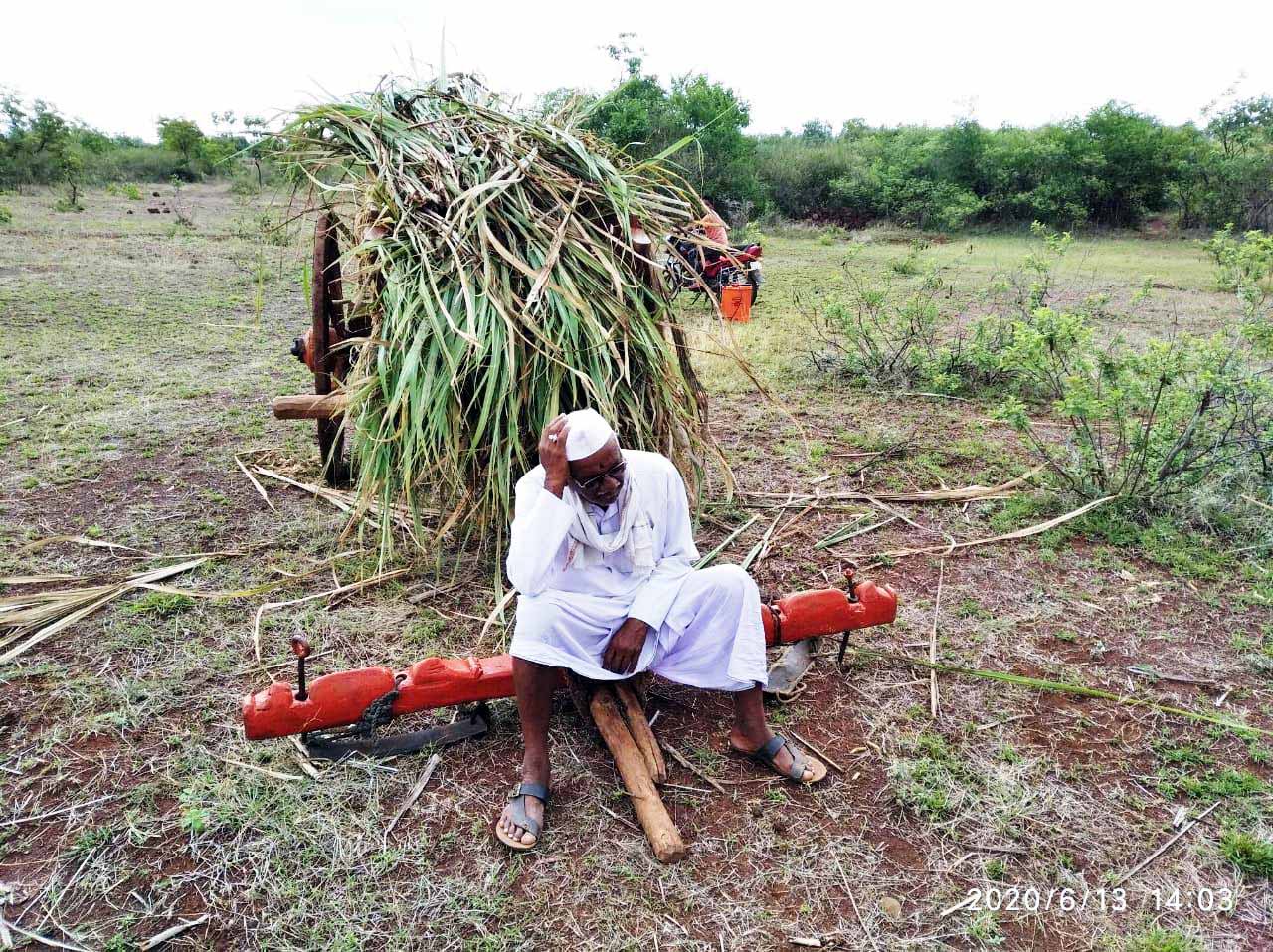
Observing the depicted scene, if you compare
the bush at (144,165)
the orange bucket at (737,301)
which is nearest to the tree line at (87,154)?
the bush at (144,165)

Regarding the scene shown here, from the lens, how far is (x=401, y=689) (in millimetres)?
2293

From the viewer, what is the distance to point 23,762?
2.32 metres

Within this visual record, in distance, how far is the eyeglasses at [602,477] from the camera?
7.32 ft

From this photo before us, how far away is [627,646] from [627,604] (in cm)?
14

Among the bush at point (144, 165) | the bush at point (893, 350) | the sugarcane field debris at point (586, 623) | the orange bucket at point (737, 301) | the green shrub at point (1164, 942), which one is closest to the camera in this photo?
the green shrub at point (1164, 942)

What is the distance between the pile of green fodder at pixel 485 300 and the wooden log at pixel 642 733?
3.01 ft

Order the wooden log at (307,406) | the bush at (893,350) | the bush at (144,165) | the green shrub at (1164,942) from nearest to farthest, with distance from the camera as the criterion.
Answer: the green shrub at (1164,942) < the wooden log at (307,406) < the bush at (893,350) < the bush at (144,165)

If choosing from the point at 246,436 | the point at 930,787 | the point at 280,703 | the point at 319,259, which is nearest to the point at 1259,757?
the point at 930,787

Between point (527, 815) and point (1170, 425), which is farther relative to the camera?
point (1170, 425)

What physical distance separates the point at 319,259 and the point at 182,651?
6.00ft

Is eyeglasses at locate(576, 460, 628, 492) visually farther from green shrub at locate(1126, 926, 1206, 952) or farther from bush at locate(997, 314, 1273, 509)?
bush at locate(997, 314, 1273, 509)

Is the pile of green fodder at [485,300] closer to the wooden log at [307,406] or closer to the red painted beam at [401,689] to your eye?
the wooden log at [307,406]

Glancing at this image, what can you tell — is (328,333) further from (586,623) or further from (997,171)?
(997,171)

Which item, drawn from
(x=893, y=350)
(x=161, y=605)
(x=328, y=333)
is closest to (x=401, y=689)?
(x=161, y=605)
